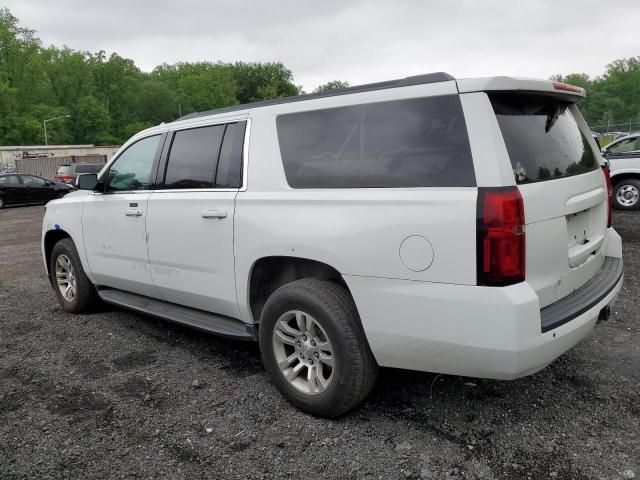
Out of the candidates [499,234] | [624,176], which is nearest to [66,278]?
[499,234]

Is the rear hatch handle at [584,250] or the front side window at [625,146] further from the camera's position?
the front side window at [625,146]

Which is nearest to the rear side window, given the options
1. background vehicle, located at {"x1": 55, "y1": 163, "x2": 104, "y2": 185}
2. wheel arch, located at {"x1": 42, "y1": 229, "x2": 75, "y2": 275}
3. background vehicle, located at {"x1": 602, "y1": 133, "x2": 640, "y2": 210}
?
wheel arch, located at {"x1": 42, "y1": 229, "x2": 75, "y2": 275}

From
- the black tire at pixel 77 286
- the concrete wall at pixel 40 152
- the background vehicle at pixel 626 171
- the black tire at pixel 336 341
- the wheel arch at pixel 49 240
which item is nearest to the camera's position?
the black tire at pixel 336 341

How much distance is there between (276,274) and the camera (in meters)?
3.48

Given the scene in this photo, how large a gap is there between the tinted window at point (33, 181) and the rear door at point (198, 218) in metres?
19.9

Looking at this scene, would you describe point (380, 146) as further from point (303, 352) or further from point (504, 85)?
point (303, 352)

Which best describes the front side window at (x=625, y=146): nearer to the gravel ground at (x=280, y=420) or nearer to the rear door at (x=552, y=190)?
the gravel ground at (x=280, y=420)

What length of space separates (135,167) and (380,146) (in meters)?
2.51

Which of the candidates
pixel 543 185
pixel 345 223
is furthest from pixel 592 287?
pixel 345 223

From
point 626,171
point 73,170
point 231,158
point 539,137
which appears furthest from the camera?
point 73,170

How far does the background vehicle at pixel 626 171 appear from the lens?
10875 mm

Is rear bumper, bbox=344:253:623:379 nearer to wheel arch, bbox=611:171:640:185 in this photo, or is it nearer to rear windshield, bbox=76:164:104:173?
wheel arch, bbox=611:171:640:185

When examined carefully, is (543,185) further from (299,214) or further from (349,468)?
(349,468)

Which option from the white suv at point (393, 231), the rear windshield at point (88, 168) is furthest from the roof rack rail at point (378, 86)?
the rear windshield at point (88, 168)
